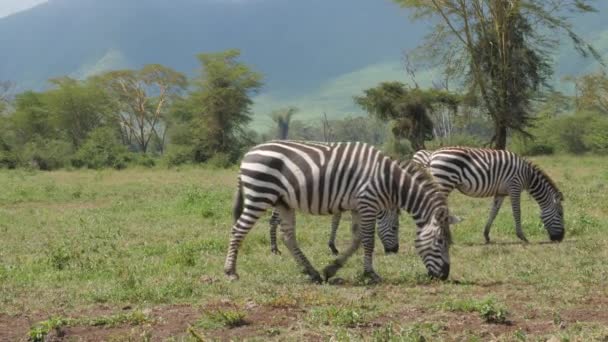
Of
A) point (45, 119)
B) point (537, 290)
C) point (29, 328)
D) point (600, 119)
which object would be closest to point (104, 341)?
point (29, 328)

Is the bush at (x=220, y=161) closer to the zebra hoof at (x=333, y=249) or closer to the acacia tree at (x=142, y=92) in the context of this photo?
the acacia tree at (x=142, y=92)

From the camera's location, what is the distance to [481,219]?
47.7ft

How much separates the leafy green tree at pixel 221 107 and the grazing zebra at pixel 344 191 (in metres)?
37.0

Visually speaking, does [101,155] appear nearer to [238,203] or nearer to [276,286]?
[238,203]

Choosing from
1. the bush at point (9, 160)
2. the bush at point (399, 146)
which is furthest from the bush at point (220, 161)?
the bush at point (9, 160)

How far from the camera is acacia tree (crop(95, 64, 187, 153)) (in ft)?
236

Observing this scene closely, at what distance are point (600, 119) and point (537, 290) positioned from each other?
44.3m

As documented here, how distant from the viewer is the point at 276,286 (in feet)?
26.8

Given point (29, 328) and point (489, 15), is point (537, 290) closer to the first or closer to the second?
point (29, 328)

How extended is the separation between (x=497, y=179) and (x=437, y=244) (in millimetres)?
4671

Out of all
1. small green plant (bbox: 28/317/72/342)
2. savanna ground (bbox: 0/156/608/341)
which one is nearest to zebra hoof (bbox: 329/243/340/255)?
savanna ground (bbox: 0/156/608/341)

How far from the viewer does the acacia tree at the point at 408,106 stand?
38562mm

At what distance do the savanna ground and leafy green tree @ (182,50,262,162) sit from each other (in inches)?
1242

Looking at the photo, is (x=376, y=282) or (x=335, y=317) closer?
(x=335, y=317)
